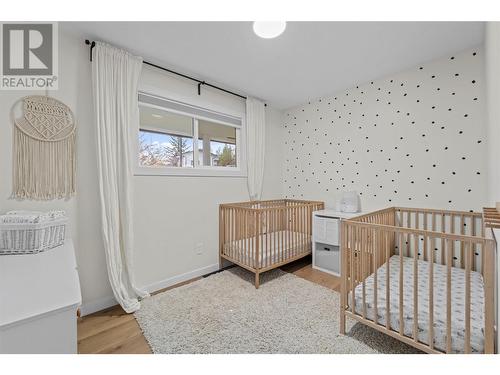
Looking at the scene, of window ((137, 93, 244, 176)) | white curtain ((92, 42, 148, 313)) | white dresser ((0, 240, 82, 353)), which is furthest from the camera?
window ((137, 93, 244, 176))

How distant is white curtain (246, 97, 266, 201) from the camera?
9.73 ft

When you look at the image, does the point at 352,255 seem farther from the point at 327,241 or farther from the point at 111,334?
the point at 111,334

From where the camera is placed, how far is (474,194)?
195cm

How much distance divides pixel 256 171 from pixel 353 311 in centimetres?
200

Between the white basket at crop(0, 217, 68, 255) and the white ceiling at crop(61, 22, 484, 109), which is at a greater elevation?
the white ceiling at crop(61, 22, 484, 109)

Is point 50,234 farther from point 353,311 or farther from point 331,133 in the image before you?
point 331,133

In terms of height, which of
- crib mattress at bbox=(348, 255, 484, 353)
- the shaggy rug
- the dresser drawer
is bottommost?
the shaggy rug

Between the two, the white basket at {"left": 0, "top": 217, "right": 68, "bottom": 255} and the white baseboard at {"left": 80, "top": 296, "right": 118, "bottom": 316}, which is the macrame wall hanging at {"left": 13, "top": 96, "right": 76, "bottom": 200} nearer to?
the white basket at {"left": 0, "top": 217, "right": 68, "bottom": 255}

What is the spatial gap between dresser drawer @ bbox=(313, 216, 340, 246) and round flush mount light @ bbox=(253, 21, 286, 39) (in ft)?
6.48

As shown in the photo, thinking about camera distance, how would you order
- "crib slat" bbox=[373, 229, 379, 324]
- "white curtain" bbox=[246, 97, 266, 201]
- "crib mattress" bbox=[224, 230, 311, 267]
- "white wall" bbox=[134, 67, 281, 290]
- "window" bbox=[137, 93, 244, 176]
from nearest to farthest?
"crib slat" bbox=[373, 229, 379, 324] → "white wall" bbox=[134, 67, 281, 290] → "window" bbox=[137, 93, 244, 176] → "crib mattress" bbox=[224, 230, 311, 267] → "white curtain" bbox=[246, 97, 266, 201]

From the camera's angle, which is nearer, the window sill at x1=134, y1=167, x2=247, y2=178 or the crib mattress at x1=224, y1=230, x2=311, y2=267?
the window sill at x1=134, y1=167, x2=247, y2=178

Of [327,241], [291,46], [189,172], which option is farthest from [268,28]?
[327,241]

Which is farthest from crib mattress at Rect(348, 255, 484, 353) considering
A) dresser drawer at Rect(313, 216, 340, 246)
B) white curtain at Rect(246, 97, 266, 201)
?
white curtain at Rect(246, 97, 266, 201)
